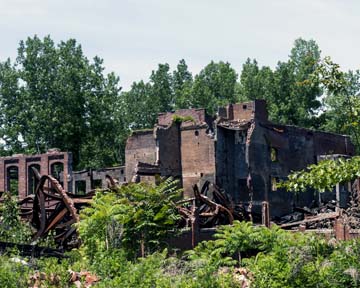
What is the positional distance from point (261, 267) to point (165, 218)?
394 inches

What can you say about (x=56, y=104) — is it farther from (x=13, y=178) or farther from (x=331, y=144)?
(x=331, y=144)

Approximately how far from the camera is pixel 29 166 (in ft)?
180

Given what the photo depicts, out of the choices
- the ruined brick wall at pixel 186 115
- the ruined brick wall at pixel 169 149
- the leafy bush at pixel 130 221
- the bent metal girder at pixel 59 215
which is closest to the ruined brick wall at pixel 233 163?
the ruined brick wall at pixel 186 115

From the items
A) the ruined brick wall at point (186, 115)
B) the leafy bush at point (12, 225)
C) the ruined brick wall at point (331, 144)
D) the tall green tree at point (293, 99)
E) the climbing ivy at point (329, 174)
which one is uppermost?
the tall green tree at point (293, 99)

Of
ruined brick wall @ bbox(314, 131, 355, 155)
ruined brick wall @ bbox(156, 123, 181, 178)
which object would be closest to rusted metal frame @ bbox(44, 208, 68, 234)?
ruined brick wall @ bbox(156, 123, 181, 178)

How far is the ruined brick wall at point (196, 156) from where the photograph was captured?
49250 mm

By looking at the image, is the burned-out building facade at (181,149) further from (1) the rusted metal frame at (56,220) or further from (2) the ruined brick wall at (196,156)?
(1) the rusted metal frame at (56,220)

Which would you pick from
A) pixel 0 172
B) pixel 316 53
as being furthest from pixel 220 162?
pixel 316 53

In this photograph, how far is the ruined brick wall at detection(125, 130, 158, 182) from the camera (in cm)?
5075

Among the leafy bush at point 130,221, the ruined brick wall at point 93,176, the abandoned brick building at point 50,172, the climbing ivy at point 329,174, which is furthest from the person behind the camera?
the abandoned brick building at point 50,172

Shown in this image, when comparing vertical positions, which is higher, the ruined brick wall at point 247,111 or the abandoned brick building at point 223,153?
the ruined brick wall at point 247,111

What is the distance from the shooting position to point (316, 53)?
7656cm

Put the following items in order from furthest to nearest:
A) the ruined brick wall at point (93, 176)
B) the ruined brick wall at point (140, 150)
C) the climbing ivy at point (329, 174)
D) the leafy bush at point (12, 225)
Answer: the ruined brick wall at point (93, 176) → the ruined brick wall at point (140, 150) → the leafy bush at point (12, 225) → the climbing ivy at point (329, 174)

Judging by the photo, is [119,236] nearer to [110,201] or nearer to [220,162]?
[110,201]
